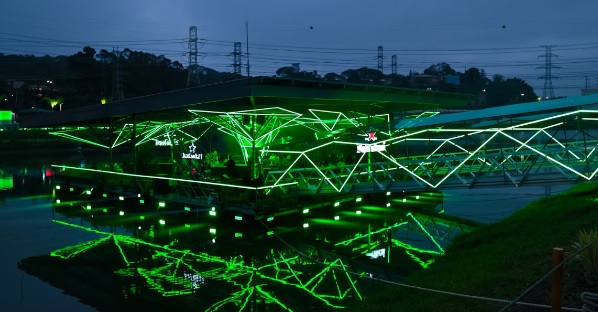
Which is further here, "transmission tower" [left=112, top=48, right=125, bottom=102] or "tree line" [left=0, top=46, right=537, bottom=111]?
"tree line" [left=0, top=46, right=537, bottom=111]

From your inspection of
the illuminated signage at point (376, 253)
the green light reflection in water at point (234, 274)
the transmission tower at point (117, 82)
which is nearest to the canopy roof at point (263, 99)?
the green light reflection in water at point (234, 274)

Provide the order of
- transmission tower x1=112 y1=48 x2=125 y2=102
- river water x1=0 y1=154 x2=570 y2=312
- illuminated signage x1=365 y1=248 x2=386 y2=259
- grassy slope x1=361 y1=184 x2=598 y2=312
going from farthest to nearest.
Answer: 1. transmission tower x1=112 y1=48 x2=125 y2=102
2. illuminated signage x1=365 y1=248 x2=386 y2=259
3. river water x1=0 y1=154 x2=570 y2=312
4. grassy slope x1=361 y1=184 x2=598 y2=312

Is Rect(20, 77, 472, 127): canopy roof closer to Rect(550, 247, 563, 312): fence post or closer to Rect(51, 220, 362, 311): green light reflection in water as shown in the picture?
Rect(51, 220, 362, 311): green light reflection in water

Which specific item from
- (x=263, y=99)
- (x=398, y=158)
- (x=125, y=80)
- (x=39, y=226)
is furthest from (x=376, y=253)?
(x=125, y=80)

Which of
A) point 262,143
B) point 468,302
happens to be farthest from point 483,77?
point 468,302

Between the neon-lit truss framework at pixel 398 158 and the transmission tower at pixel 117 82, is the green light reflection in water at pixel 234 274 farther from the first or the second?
the transmission tower at pixel 117 82

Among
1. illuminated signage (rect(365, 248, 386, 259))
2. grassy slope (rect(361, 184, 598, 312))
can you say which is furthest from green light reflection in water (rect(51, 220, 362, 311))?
grassy slope (rect(361, 184, 598, 312))

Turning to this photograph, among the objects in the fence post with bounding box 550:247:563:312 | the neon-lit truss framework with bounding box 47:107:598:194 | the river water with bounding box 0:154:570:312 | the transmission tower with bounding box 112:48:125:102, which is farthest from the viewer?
the transmission tower with bounding box 112:48:125:102
